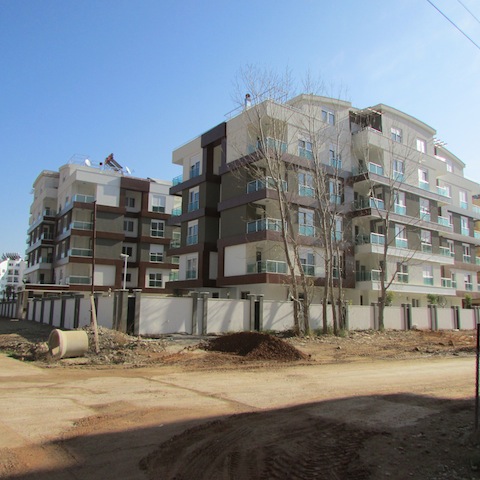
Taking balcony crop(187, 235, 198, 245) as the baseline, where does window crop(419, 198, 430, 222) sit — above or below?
above

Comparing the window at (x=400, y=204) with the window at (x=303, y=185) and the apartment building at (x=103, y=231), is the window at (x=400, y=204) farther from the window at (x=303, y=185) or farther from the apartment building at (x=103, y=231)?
the apartment building at (x=103, y=231)

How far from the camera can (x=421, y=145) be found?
153 ft

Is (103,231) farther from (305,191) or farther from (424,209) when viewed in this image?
(424,209)

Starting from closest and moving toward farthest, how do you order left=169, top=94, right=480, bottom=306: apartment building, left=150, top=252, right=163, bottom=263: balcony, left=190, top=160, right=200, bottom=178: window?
left=169, top=94, right=480, bottom=306: apartment building → left=190, top=160, right=200, bottom=178: window → left=150, top=252, right=163, bottom=263: balcony

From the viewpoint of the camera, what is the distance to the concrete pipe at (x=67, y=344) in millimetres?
15883

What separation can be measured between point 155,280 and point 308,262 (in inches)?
981

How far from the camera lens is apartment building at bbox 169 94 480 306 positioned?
1357 inches

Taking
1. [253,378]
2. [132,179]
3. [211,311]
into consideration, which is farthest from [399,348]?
[132,179]

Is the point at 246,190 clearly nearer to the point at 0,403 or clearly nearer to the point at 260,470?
the point at 0,403

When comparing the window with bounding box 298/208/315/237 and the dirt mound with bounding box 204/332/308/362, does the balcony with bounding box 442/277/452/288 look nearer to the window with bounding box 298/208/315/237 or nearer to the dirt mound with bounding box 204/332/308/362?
the window with bounding box 298/208/315/237

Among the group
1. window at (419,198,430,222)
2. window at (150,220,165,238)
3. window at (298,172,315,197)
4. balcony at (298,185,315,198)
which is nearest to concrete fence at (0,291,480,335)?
balcony at (298,185,315,198)

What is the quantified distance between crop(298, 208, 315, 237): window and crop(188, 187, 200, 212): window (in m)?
10.1

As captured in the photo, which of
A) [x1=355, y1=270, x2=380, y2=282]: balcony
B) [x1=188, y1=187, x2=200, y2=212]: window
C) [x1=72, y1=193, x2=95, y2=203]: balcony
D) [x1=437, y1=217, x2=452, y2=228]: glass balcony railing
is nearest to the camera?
[x1=355, y1=270, x2=380, y2=282]: balcony

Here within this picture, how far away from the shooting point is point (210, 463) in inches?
216
